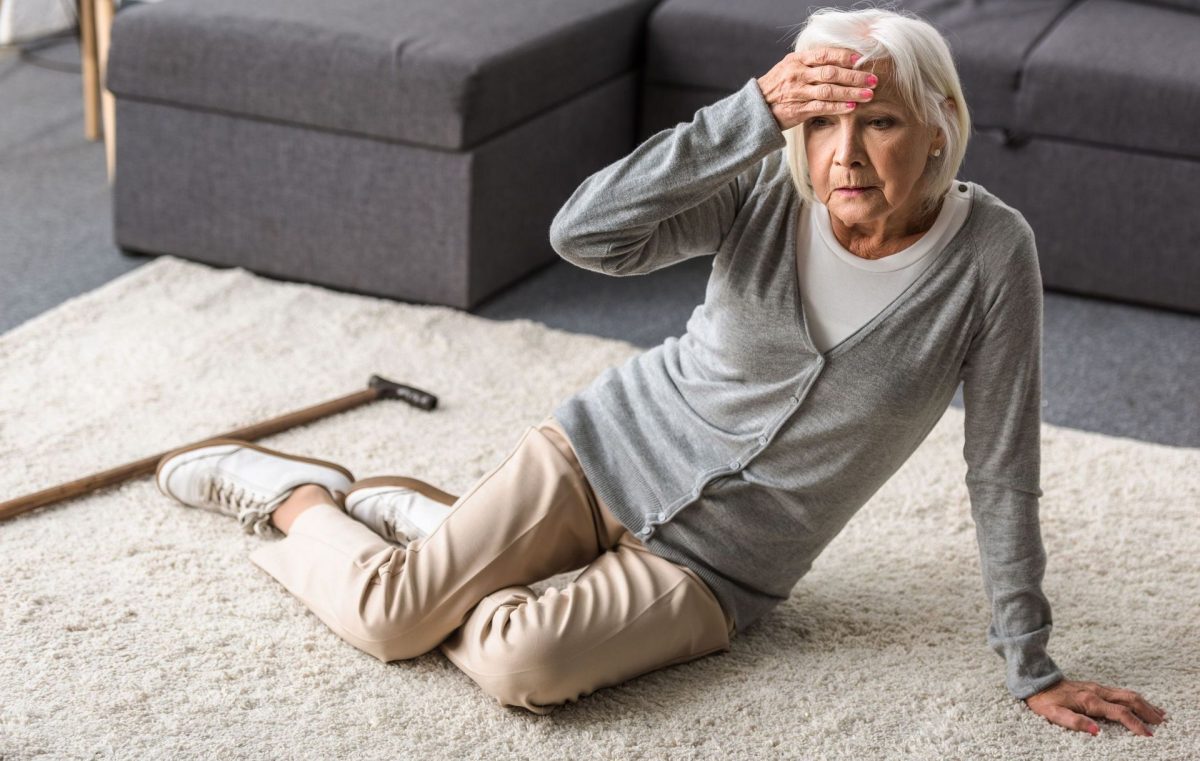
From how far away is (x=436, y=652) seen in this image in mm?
1730

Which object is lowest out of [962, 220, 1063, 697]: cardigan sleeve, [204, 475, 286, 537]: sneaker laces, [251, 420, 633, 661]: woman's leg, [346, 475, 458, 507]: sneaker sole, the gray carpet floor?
the gray carpet floor

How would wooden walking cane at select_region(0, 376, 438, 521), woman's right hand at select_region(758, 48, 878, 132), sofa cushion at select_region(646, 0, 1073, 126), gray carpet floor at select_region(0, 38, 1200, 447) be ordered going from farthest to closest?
sofa cushion at select_region(646, 0, 1073, 126) < gray carpet floor at select_region(0, 38, 1200, 447) < wooden walking cane at select_region(0, 376, 438, 521) < woman's right hand at select_region(758, 48, 878, 132)

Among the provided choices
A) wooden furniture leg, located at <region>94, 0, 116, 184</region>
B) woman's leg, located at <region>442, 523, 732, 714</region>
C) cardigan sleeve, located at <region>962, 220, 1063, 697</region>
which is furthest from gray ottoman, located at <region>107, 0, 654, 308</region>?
cardigan sleeve, located at <region>962, 220, 1063, 697</region>

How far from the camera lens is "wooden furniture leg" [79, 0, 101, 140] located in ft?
11.7

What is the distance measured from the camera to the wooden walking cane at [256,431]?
6.55 ft

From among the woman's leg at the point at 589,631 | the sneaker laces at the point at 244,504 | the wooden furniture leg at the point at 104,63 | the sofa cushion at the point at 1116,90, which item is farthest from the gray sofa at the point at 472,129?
the woman's leg at the point at 589,631

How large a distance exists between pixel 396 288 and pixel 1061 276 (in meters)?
1.38

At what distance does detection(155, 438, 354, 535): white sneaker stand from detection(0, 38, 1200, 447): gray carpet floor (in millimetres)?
839

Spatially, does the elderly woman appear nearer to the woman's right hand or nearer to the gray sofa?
the woman's right hand

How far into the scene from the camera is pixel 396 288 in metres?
2.85

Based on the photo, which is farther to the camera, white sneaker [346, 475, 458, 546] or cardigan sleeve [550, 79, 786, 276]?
white sneaker [346, 475, 458, 546]

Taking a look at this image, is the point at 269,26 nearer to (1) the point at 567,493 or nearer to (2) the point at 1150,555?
(1) the point at 567,493

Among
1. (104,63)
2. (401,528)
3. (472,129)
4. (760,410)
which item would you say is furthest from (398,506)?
(104,63)

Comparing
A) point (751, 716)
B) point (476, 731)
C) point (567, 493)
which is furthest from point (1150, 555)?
point (476, 731)
